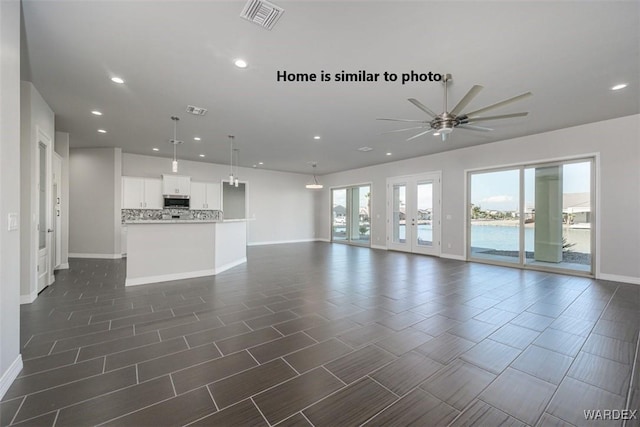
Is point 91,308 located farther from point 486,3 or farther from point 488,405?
point 486,3

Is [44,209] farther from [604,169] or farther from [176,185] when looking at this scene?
[604,169]

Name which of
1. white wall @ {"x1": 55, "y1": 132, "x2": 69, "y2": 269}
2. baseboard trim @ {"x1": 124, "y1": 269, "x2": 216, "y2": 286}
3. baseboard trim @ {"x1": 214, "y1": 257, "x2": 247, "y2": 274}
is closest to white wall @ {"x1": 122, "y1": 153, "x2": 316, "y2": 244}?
white wall @ {"x1": 55, "y1": 132, "x2": 69, "y2": 269}

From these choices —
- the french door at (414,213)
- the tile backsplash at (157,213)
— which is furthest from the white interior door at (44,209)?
the french door at (414,213)

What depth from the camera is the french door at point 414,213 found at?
7.51 m

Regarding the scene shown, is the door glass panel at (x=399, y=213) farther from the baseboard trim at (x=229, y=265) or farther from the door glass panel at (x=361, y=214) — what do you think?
the baseboard trim at (x=229, y=265)

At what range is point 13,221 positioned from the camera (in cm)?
197

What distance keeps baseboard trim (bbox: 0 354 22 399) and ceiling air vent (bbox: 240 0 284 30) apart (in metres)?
3.16

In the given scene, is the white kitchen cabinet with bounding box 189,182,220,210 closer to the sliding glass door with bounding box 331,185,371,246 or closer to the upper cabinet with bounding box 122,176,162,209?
the upper cabinet with bounding box 122,176,162,209

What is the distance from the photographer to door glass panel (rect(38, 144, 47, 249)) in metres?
4.21

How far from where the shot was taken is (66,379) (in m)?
1.88

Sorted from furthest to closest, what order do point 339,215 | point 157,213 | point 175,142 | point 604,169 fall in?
point 339,215 → point 157,213 → point 175,142 → point 604,169

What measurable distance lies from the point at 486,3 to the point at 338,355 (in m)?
3.11

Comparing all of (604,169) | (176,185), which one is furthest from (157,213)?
(604,169)

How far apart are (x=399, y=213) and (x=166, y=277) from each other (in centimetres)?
665
